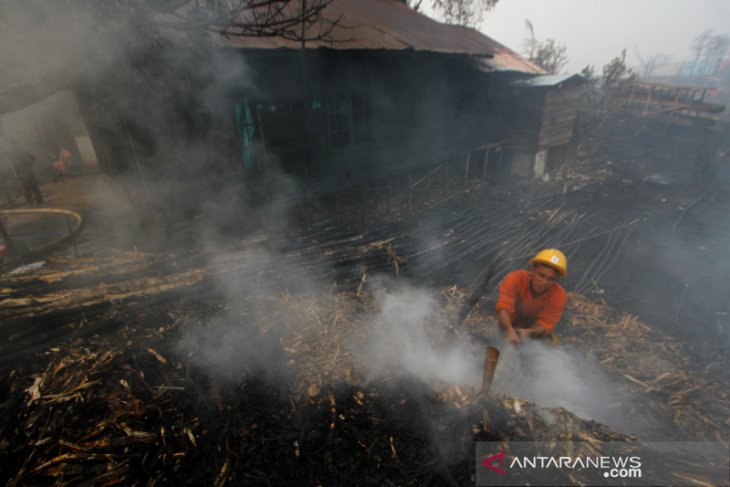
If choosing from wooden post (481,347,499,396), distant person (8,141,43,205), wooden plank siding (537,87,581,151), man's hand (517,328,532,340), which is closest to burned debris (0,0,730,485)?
wooden post (481,347,499,396)

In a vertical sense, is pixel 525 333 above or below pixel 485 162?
below

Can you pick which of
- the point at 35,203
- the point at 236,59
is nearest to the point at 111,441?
the point at 236,59

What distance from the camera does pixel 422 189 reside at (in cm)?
1245

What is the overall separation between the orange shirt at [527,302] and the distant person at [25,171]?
1294 centimetres

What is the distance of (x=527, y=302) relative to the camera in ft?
14.1

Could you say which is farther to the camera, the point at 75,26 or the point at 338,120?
the point at 338,120

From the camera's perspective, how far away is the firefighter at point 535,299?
3.82 metres

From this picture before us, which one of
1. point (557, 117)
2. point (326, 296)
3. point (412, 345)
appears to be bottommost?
point (412, 345)

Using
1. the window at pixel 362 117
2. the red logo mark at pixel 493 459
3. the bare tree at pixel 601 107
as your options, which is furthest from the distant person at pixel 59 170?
the bare tree at pixel 601 107

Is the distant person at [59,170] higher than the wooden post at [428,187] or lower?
higher

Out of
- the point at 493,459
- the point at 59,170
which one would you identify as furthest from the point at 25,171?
the point at 493,459

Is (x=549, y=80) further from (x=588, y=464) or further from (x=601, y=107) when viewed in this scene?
(x=588, y=464)

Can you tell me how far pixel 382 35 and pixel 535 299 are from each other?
8.09m

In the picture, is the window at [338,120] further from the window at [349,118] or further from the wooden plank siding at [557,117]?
the wooden plank siding at [557,117]
